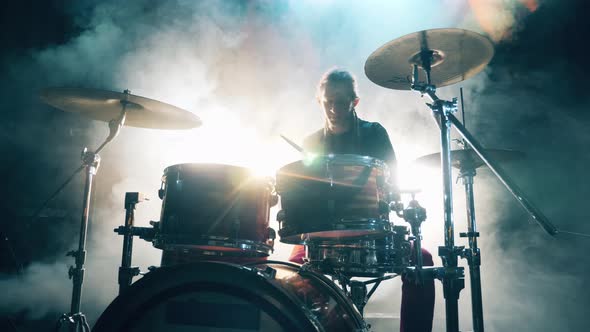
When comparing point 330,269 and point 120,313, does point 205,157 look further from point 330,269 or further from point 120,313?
point 120,313

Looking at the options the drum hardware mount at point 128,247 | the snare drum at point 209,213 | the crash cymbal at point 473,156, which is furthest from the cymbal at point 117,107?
the crash cymbal at point 473,156

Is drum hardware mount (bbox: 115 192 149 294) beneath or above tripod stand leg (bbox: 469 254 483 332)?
above

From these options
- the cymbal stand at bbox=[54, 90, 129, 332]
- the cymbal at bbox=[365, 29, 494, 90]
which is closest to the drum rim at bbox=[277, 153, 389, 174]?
the cymbal at bbox=[365, 29, 494, 90]

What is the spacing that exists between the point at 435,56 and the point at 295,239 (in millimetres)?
1257

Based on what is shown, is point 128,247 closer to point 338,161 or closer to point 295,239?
point 295,239

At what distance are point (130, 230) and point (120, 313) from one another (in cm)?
68

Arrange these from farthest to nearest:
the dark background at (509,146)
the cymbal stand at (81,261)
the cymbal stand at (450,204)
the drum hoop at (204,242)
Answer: the dark background at (509,146)
the cymbal stand at (81,261)
the drum hoop at (204,242)
the cymbal stand at (450,204)

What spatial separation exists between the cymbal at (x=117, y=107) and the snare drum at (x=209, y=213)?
1.01m

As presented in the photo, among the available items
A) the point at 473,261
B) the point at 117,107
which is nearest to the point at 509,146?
the point at 473,261

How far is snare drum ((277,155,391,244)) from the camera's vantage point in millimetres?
1648

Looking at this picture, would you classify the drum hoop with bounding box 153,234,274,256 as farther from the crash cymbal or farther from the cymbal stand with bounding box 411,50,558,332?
the crash cymbal

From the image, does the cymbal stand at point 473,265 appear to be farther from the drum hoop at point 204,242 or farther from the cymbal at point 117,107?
the cymbal at point 117,107

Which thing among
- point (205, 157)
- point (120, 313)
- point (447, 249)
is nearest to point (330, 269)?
point (447, 249)

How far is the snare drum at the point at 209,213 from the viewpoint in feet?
5.06
